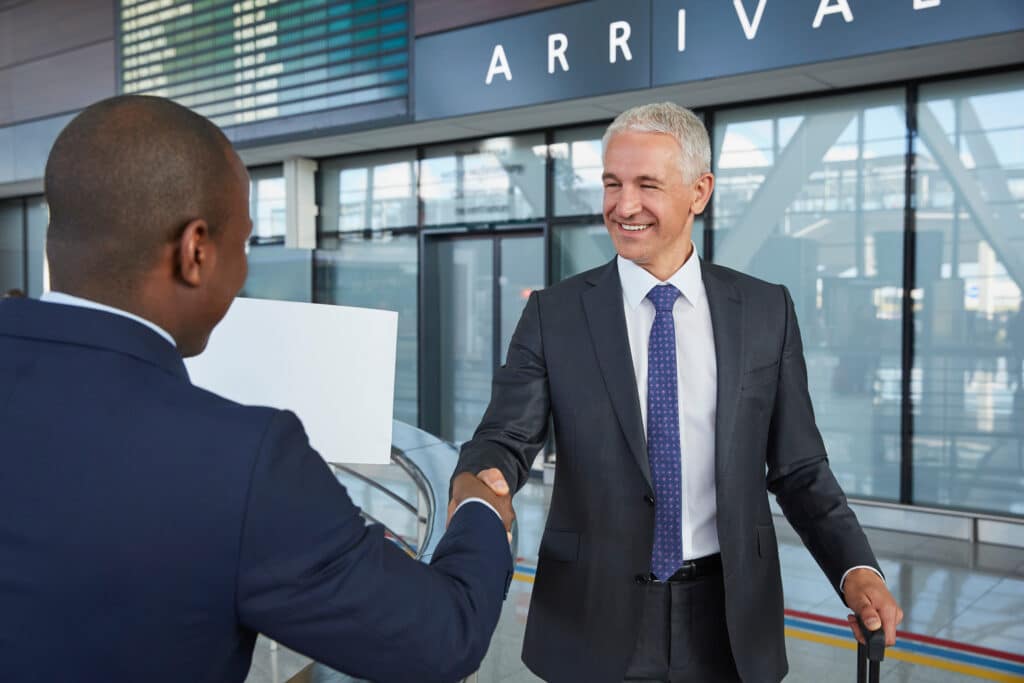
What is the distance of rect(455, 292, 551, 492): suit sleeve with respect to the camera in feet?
5.72

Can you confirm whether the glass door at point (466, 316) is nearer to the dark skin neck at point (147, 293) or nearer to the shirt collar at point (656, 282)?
the shirt collar at point (656, 282)

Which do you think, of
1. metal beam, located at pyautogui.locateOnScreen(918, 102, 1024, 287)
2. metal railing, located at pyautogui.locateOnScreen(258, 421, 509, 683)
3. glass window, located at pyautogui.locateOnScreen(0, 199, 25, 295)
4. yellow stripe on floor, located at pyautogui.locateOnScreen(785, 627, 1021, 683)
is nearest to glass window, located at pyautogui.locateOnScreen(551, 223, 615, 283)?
metal beam, located at pyautogui.locateOnScreen(918, 102, 1024, 287)

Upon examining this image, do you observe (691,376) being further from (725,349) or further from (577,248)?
(577,248)

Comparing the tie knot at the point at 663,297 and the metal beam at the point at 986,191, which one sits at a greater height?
the metal beam at the point at 986,191

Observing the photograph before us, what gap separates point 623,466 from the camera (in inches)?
66.9

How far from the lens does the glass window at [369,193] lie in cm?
841

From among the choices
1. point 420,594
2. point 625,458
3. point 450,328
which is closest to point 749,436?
point 625,458

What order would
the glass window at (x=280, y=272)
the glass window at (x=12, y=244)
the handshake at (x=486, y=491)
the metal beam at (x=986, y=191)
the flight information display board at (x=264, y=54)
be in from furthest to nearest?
the glass window at (x=12, y=244), the glass window at (x=280, y=272), the flight information display board at (x=264, y=54), the metal beam at (x=986, y=191), the handshake at (x=486, y=491)

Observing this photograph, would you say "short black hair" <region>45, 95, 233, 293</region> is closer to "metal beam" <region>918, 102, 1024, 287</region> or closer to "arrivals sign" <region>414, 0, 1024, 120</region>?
"arrivals sign" <region>414, 0, 1024, 120</region>

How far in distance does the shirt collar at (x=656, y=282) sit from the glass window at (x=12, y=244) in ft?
37.5

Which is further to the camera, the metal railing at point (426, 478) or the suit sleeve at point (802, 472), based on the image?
the suit sleeve at point (802, 472)

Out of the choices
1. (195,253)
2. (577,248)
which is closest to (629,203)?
(195,253)

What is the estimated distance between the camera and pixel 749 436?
67.6 inches

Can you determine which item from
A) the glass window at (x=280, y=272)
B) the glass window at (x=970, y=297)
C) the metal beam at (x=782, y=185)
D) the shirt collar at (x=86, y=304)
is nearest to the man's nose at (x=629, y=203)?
the shirt collar at (x=86, y=304)
